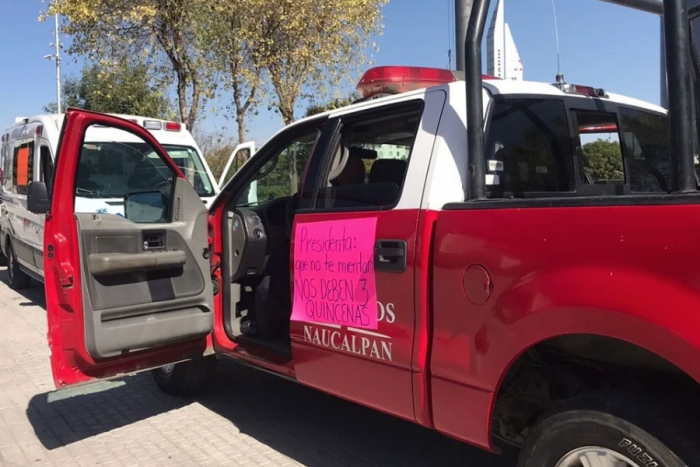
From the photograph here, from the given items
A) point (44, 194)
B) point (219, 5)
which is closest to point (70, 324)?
point (44, 194)

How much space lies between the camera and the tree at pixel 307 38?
14.8 meters

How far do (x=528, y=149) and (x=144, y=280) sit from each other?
8.05 feet

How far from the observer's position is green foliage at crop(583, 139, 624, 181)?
11.1 ft

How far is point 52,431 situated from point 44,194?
165cm

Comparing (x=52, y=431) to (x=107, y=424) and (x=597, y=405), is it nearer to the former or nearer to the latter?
(x=107, y=424)

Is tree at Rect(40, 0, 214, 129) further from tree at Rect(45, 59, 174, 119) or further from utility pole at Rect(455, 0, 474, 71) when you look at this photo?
utility pole at Rect(455, 0, 474, 71)

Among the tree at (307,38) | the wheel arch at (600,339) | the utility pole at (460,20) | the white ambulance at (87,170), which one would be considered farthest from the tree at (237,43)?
the wheel arch at (600,339)

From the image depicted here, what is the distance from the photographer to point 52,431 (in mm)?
4188

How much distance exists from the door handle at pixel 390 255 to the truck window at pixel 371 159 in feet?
0.68

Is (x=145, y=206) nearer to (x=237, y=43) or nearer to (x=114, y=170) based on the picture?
(x=114, y=170)

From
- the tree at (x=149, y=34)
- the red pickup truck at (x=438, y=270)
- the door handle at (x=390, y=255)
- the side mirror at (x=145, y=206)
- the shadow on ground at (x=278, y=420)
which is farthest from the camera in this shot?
the tree at (x=149, y=34)

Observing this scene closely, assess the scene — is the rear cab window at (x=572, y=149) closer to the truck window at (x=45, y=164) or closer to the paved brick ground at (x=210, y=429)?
the paved brick ground at (x=210, y=429)

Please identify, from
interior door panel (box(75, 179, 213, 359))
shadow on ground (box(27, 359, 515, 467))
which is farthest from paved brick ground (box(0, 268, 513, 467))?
interior door panel (box(75, 179, 213, 359))

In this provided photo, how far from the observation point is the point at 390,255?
275cm
